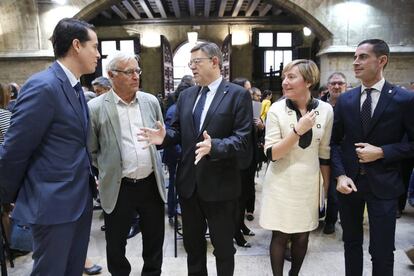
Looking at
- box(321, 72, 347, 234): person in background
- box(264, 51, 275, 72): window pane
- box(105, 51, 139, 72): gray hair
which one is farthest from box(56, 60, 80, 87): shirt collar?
box(264, 51, 275, 72): window pane

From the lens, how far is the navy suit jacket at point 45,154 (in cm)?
146

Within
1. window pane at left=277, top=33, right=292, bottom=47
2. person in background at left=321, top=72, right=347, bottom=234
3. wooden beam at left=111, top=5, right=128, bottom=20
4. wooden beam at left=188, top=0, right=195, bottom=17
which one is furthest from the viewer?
window pane at left=277, top=33, right=292, bottom=47

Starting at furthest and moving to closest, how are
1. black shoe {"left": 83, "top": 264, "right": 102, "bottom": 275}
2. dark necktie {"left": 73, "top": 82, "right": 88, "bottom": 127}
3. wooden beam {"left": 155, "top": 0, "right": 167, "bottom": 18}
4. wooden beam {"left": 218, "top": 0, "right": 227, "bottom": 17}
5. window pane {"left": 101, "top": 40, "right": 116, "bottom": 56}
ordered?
1. window pane {"left": 101, "top": 40, "right": 116, "bottom": 56}
2. wooden beam {"left": 218, "top": 0, "right": 227, "bottom": 17}
3. wooden beam {"left": 155, "top": 0, "right": 167, "bottom": 18}
4. black shoe {"left": 83, "top": 264, "right": 102, "bottom": 275}
5. dark necktie {"left": 73, "top": 82, "right": 88, "bottom": 127}

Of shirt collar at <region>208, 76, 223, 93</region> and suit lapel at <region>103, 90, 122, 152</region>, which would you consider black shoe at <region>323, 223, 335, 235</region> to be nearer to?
shirt collar at <region>208, 76, 223, 93</region>

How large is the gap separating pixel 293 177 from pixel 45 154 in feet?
4.46

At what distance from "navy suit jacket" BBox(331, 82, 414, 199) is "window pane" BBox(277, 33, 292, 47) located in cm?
1158

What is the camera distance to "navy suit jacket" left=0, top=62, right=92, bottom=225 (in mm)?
1461

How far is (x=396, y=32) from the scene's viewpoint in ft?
22.5

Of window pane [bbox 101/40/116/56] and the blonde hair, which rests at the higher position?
window pane [bbox 101/40/116/56]

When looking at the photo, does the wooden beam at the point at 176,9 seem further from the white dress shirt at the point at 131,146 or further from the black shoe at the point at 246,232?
the white dress shirt at the point at 131,146

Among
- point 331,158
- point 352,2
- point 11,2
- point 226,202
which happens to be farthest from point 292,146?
point 11,2

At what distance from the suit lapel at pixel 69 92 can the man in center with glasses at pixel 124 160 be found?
0.39 metres

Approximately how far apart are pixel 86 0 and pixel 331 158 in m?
6.40

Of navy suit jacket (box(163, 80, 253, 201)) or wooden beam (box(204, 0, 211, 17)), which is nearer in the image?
navy suit jacket (box(163, 80, 253, 201))
